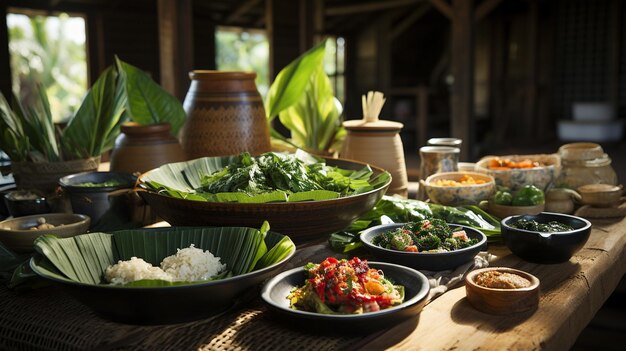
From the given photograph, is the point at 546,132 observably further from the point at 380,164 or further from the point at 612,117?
the point at 380,164

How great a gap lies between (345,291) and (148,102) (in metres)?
1.65

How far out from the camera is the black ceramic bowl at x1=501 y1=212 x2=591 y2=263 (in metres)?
1.54

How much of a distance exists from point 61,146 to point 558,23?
9.71m

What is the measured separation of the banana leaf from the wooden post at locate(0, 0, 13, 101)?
265 inches

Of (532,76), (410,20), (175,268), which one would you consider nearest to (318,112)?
(175,268)

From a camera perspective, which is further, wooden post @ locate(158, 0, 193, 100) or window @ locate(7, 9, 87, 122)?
window @ locate(7, 9, 87, 122)

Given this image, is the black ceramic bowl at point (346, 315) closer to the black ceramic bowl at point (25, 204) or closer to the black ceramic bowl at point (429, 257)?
the black ceramic bowl at point (429, 257)

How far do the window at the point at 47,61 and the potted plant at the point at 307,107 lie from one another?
13927 mm

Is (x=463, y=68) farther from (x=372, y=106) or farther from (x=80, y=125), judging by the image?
(x=80, y=125)

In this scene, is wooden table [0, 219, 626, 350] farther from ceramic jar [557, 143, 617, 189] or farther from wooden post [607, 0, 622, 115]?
wooden post [607, 0, 622, 115]

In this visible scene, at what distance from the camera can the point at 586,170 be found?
2.29 m

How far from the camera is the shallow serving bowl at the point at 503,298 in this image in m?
1.25

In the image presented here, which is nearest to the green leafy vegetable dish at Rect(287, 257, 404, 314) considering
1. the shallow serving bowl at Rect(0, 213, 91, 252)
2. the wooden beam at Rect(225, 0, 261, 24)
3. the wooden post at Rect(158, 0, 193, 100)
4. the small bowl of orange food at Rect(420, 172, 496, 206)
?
the shallow serving bowl at Rect(0, 213, 91, 252)

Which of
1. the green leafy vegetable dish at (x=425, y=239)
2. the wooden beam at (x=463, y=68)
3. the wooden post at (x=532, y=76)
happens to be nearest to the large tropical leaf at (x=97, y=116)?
the green leafy vegetable dish at (x=425, y=239)
